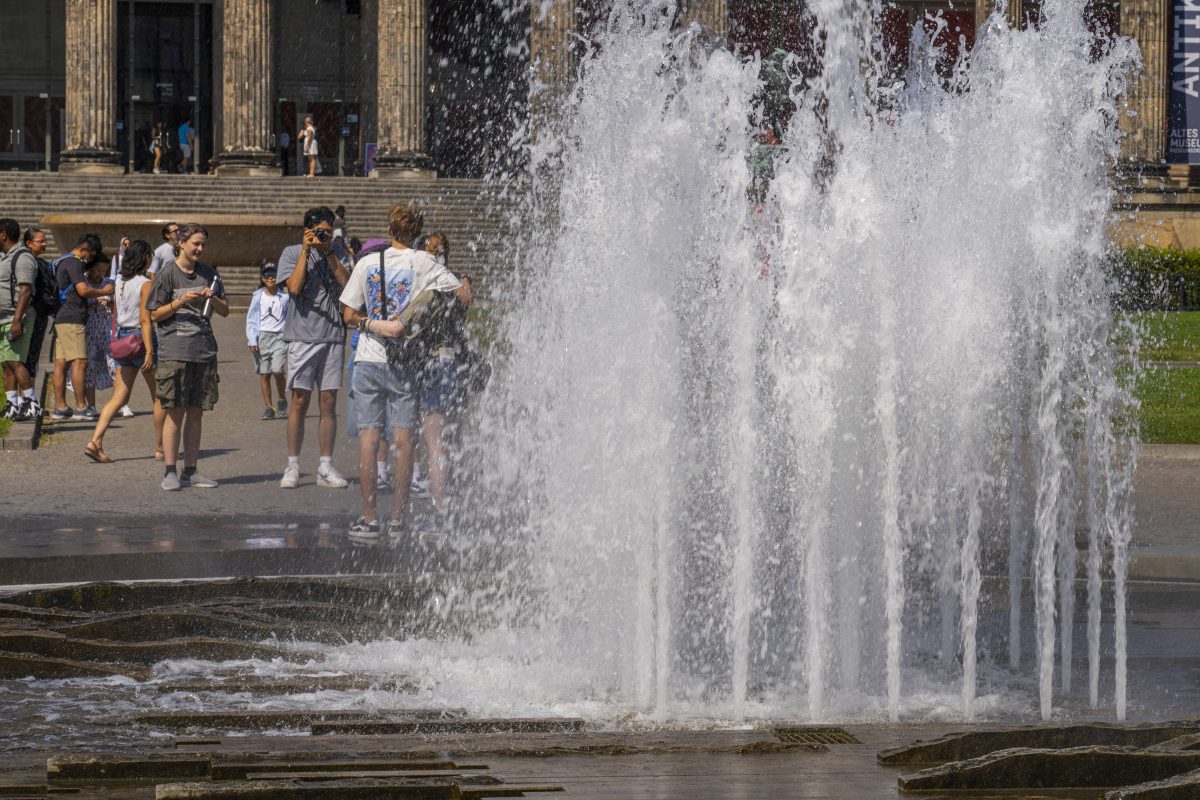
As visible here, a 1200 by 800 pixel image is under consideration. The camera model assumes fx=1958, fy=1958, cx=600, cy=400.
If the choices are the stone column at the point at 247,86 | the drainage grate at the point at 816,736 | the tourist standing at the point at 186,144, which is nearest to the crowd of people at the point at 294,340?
the drainage grate at the point at 816,736

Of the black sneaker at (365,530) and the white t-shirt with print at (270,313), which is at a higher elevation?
the white t-shirt with print at (270,313)

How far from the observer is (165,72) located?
5044 centimetres

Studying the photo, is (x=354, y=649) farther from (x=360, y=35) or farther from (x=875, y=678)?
(x=360, y=35)

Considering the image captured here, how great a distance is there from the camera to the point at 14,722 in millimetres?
6020

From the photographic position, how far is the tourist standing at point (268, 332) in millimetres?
16438

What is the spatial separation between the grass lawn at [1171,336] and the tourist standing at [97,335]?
12370mm

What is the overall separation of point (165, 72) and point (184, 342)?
3985cm

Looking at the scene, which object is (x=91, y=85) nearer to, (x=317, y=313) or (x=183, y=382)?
(x=183, y=382)

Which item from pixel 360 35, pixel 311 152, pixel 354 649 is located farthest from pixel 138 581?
pixel 360 35

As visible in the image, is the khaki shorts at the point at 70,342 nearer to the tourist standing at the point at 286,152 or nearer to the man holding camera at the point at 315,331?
the man holding camera at the point at 315,331

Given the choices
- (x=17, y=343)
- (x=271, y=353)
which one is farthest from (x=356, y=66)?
(x=17, y=343)

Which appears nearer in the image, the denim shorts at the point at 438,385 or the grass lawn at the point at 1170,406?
the denim shorts at the point at 438,385

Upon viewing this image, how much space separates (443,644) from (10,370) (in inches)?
356

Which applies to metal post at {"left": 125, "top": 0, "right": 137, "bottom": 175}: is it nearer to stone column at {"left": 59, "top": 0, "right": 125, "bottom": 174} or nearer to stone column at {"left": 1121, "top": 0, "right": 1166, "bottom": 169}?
stone column at {"left": 59, "top": 0, "right": 125, "bottom": 174}
